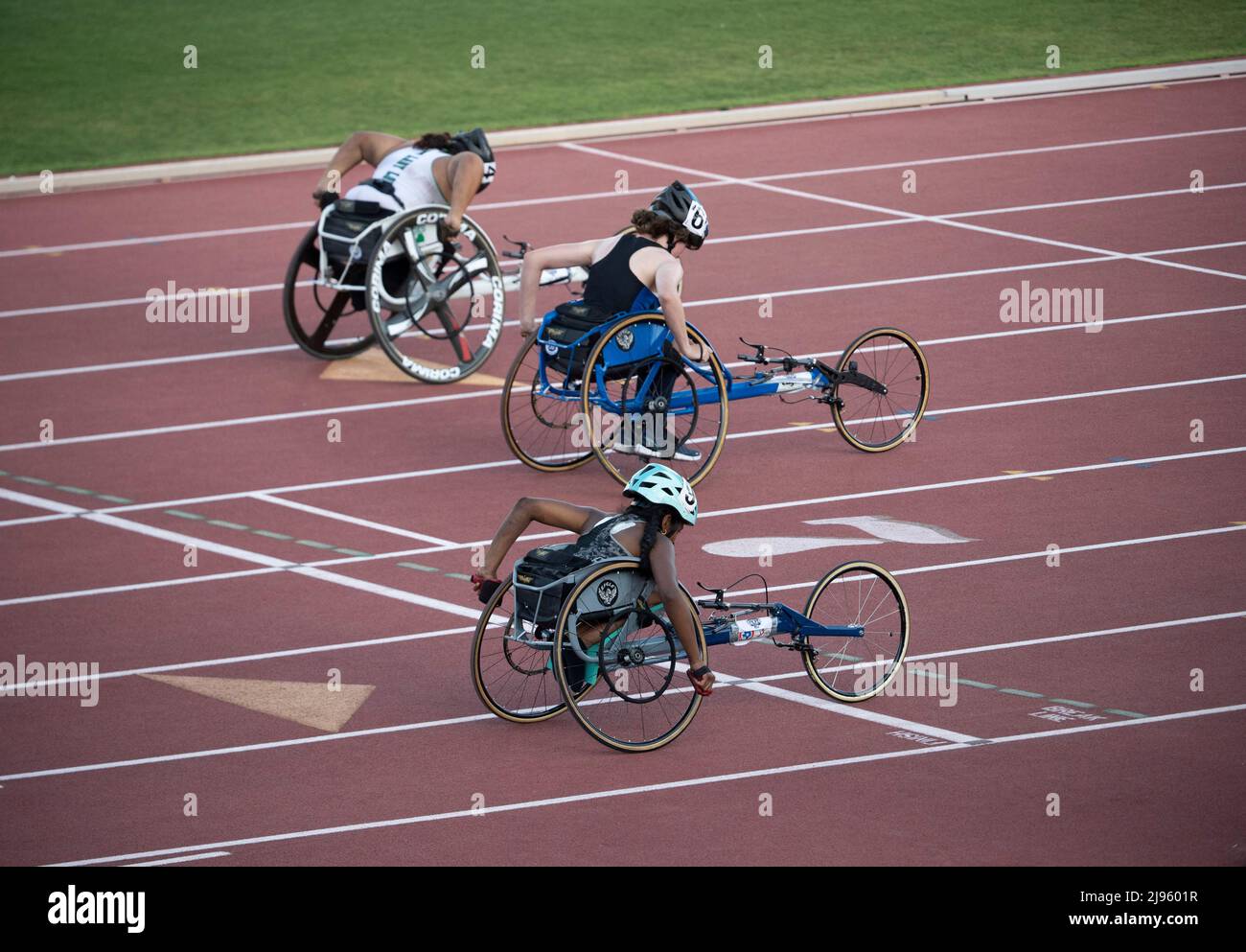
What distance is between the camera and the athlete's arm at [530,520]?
27.5 ft

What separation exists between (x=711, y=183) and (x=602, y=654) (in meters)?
11.5

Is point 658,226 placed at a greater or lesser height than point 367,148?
lesser

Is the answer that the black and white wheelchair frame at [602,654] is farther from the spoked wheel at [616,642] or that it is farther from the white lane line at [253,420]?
the white lane line at [253,420]

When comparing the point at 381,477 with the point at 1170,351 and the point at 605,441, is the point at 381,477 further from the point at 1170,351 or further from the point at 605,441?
the point at 1170,351

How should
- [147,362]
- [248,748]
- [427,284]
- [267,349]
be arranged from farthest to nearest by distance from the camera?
[267,349], [147,362], [427,284], [248,748]

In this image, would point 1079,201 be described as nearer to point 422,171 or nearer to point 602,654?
point 422,171

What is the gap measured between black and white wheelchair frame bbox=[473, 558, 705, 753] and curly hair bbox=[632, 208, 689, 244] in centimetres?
344

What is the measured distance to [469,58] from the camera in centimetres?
2423

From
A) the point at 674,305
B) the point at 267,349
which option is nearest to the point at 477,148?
the point at 267,349

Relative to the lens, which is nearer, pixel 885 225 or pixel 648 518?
pixel 648 518

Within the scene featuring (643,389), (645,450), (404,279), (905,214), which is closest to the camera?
(643,389)

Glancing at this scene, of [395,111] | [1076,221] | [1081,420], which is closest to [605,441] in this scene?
[1081,420]

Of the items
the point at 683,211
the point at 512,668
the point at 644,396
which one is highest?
the point at 683,211

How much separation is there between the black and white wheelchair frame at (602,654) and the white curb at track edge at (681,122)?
12.7 metres
